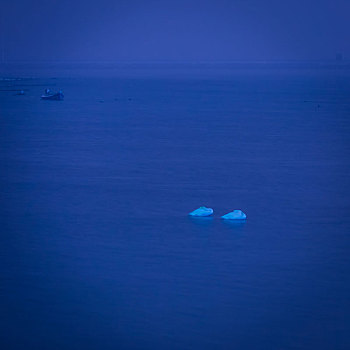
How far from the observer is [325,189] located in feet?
61.2

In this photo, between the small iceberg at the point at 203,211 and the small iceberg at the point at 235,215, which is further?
the small iceberg at the point at 203,211

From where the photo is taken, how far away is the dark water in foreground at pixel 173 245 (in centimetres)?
1029

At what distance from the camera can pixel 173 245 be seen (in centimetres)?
1373

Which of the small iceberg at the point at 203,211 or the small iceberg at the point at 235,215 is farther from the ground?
the small iceberg at the point at 203,211

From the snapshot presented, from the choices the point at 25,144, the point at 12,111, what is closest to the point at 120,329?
the point at 25,144

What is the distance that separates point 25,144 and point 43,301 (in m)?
17.3

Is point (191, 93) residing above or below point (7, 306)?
above

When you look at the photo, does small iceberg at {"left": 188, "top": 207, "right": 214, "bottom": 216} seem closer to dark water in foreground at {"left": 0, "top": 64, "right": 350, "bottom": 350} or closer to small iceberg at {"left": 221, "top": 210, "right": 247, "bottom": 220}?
dark water in foreground at {"left": 0, "top": 64, "right": 350, "bottom": 350}

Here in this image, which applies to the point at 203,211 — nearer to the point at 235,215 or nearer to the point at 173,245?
the point at 235,215

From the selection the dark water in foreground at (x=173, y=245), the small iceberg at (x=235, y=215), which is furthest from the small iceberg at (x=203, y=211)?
the small iceberg at (x=235, y=215)

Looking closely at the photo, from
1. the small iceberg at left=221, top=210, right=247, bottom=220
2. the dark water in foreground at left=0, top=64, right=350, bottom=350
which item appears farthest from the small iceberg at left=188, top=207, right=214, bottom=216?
the small iceberg at left=221, top=210, right=247, bottom=220

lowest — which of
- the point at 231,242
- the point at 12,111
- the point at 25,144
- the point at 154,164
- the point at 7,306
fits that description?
the point at 7,306

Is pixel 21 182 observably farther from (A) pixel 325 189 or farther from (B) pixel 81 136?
(B) pixel 81 136

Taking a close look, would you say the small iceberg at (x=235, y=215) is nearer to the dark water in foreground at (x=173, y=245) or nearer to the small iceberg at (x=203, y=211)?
the dark water in foreground at (x=173, y=245)
